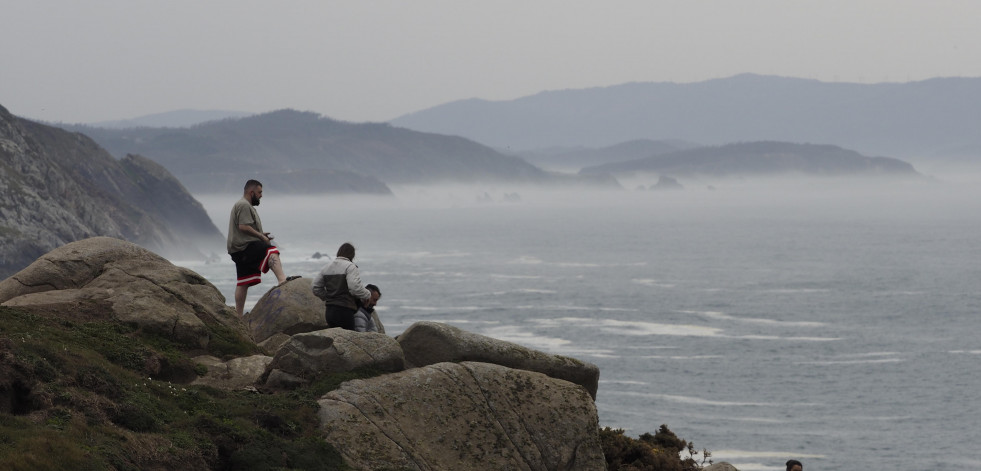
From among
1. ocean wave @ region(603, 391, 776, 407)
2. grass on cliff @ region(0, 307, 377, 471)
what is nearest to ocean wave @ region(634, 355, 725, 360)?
ocean wave @ region(603, 391, 776, 407)

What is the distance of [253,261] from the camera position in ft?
66.7

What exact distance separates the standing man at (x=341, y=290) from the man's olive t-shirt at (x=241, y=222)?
2859mm

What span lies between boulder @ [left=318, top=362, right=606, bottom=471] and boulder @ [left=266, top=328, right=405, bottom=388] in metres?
0.36

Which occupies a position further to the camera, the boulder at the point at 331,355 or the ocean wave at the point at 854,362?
the ocean wave at the point at 854,362

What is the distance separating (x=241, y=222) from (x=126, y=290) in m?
2.38

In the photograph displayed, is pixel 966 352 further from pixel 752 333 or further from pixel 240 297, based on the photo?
pixel 240 297

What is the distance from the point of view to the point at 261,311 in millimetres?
22188

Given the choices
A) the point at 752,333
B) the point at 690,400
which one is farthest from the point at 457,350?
the point at 752,333

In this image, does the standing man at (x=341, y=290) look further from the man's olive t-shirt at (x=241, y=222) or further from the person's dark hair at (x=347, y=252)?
the man's olive t-shirt at (x=241, y=222)

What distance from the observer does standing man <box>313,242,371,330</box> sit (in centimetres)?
1739

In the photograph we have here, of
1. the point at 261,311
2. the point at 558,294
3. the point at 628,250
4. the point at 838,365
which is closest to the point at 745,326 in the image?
the point at 838,365

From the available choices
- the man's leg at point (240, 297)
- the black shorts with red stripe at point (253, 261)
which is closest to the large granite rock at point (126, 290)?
the man's leg at point (240, 297)

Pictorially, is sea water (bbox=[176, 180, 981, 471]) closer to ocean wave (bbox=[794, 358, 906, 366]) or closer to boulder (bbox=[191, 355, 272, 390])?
ocean wave (bbox=[794, 358, 906, 366])

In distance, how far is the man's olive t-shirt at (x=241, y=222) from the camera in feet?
64.9
